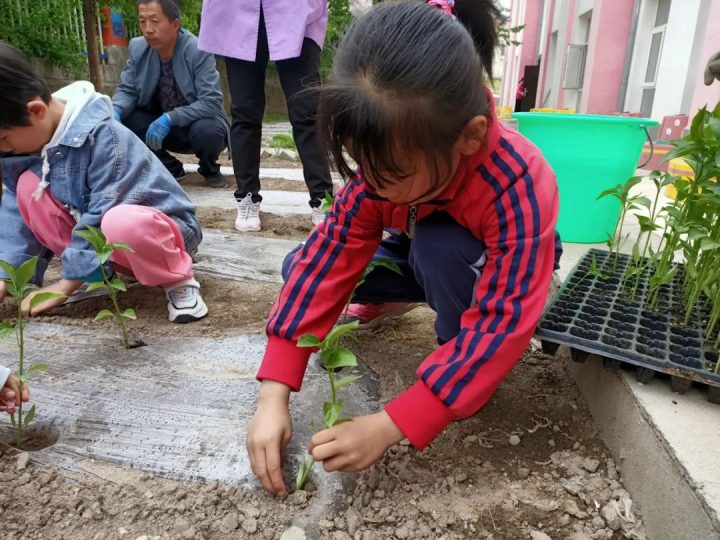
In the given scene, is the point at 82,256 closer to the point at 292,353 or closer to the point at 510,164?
the point at 292,353

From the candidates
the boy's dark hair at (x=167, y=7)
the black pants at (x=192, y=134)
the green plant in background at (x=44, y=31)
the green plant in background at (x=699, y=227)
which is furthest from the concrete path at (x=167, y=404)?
the green plant in background at (x=44, y=31)

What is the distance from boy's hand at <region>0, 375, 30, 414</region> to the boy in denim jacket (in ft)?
1.64

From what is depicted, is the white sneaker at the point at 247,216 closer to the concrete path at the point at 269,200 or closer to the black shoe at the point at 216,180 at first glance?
the concrete path at the point at 269,200

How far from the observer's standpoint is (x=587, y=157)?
2.04m

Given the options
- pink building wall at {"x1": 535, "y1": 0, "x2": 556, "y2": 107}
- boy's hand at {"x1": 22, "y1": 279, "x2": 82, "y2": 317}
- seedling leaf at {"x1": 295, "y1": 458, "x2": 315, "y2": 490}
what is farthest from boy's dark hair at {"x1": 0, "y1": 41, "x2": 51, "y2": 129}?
pink building wall at {"x1": 535, "y1": 0, "x2": 556, "y2": 107}

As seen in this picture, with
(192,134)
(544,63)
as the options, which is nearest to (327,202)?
(192,134)

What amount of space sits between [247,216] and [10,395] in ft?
5.25

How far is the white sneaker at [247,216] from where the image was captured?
2.53 m

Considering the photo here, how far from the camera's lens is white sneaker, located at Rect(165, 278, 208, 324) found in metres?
1.57

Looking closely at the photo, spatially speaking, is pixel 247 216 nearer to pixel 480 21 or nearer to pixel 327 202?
pixel 327 202

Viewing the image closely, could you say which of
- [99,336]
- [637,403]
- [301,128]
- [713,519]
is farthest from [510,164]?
[301,128]

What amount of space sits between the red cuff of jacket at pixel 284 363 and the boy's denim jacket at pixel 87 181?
0.71 meters

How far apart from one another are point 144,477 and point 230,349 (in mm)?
458

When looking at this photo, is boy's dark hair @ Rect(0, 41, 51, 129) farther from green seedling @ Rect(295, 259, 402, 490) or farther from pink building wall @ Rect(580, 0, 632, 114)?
pink building wall @ Rect(580, 0, 632, 114)
